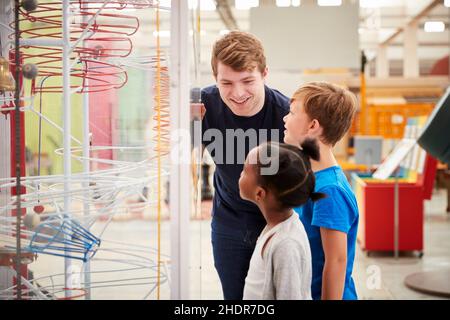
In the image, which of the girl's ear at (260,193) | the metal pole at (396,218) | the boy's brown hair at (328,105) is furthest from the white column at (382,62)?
the girl's ear at (260,193)

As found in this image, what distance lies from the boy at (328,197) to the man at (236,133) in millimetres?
179

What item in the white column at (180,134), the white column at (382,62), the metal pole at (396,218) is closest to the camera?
the white column at (180,134)

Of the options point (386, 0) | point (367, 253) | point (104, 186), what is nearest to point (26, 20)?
point (104, 186)

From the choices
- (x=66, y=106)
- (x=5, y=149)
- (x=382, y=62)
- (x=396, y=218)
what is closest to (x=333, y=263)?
(x=66, y=106)

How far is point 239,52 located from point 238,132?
0.87 feet

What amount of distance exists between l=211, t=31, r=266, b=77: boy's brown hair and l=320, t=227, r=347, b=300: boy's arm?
0.50 m

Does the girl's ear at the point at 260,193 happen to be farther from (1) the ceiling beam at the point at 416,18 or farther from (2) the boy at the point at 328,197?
(1) the ceiling beam at the point at 416,18

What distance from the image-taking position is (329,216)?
1370 millimetres

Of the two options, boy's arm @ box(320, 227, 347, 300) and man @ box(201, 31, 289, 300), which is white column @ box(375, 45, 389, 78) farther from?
boy's arm @ box(320, 227, 347, 300)

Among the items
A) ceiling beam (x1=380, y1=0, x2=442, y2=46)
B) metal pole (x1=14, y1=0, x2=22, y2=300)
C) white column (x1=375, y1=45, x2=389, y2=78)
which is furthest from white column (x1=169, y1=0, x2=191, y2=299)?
white column (x1=375, y1=45, x2=389, y2=78)

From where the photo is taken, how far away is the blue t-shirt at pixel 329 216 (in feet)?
4.51

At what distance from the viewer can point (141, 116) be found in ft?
4.82

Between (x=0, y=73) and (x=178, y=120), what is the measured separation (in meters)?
0.48

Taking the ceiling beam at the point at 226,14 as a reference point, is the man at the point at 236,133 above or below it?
below
